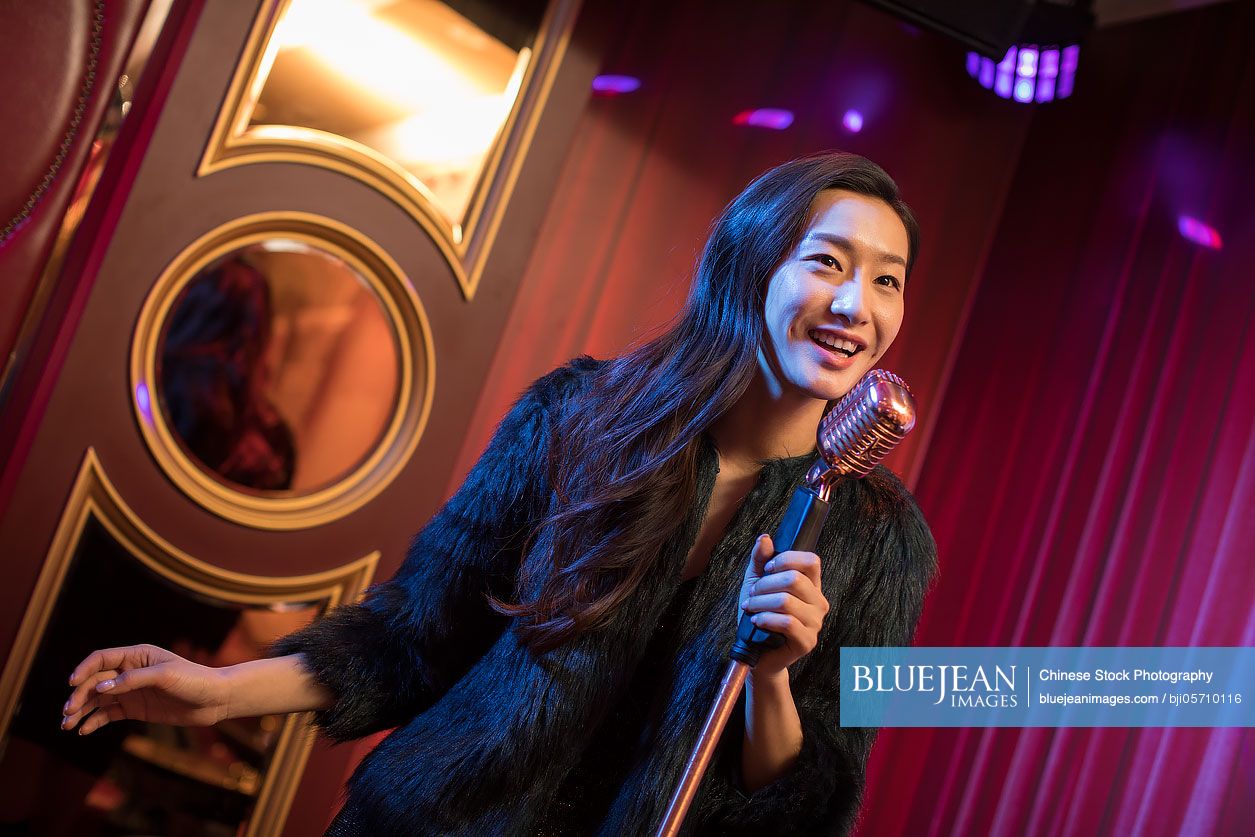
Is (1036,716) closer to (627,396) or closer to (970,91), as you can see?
(627,396)

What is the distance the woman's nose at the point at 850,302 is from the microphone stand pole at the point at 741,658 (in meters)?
0.31

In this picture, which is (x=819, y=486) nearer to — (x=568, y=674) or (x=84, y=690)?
(x=568, y=674)

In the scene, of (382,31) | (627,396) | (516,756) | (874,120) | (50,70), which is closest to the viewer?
(516,756)

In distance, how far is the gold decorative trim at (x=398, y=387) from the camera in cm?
221

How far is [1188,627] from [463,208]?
1.88m

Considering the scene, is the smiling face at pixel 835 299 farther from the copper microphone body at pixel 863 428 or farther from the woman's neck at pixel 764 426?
the copper microphone body at pixel 863 428

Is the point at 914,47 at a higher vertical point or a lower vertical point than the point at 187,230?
higher

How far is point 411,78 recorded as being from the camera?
98.8 inches

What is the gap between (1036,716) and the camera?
96.8 inches

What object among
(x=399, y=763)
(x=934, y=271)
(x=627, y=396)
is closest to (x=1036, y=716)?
(x=934, y=271)

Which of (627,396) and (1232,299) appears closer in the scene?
(627,396)

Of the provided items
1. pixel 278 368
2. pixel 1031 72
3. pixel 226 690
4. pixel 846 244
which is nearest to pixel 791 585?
pixel 846 244

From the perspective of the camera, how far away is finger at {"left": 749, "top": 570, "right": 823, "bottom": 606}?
0.91m

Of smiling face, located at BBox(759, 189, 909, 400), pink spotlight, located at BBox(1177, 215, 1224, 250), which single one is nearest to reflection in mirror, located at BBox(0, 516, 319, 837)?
smiling face, located at BBox(759, 189, 909, 400)
